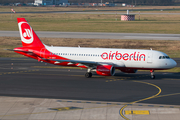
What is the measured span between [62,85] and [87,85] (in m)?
3.18

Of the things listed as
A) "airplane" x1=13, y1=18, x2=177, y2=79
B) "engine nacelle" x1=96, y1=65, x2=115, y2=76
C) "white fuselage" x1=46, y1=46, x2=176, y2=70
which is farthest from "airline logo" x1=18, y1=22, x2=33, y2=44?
"engine nacelle" x1=96, y1=65, x2=115, y2=76

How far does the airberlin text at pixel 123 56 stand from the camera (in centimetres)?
3750

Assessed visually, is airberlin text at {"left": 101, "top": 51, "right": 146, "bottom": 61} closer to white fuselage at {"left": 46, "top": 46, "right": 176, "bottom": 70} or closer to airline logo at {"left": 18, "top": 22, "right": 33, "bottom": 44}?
white fuselage at {"left": 46, "top": 46, "right": 176, "bottom": 70}

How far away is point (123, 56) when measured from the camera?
38.0 meters

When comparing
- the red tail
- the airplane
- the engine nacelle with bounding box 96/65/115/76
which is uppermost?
the red tail

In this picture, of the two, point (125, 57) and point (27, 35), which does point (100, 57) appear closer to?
point (125, 57)

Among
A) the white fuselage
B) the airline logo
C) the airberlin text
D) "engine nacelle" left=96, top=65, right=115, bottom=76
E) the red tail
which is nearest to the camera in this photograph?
"engine nacelle" left=96, top=65, right=115, bottom=76

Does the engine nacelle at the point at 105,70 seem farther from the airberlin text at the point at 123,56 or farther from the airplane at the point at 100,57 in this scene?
the airberlin text at the point at 123,56

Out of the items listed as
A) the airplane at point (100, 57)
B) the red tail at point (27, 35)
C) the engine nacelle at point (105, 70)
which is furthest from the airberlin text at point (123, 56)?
the red tail at point (27, 35)

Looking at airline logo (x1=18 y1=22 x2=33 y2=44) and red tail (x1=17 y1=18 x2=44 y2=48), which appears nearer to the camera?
red tail (x1=17 y1=18 x2=44 y2=48)

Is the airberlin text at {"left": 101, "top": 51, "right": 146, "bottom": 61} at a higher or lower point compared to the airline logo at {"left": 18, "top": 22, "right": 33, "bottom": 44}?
lower

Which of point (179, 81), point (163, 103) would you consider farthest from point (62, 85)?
point (179, 81)

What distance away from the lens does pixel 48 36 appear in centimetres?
8338

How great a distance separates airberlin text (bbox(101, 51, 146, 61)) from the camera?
123 feet
